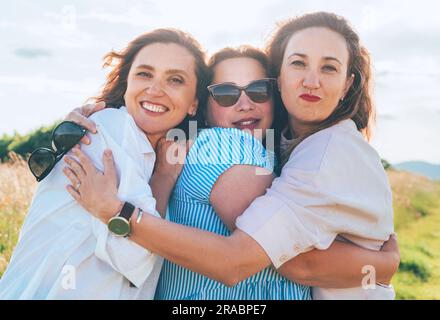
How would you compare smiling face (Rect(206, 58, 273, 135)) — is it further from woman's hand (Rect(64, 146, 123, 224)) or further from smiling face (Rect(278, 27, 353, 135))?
woman's hand (Rect(64, 146, 123, 224))

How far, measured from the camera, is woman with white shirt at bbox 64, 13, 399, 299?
9.72ft

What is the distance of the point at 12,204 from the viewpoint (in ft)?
25.0

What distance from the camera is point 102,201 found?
3006 millimetres

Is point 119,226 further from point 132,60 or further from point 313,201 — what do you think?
point 132,60

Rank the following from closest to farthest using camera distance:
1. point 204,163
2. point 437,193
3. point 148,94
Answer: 1. point 204,163
2. point 148,94
3. point 437,193

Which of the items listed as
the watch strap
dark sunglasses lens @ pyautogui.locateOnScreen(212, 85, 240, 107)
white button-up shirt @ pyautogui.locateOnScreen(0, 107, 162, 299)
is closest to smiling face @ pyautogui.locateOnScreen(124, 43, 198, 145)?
dark sunglasses lens @ pyautogui.locateOnScreen(212, 85, 240, 107)

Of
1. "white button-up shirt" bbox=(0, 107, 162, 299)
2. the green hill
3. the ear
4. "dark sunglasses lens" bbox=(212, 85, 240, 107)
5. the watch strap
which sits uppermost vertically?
the ear

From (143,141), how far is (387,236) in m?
1.68

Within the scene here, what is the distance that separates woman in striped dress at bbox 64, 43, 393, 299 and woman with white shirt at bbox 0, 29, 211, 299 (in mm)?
181

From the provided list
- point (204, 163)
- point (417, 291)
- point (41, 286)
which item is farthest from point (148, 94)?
point (417, 291)

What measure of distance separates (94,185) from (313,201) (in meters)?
1.25

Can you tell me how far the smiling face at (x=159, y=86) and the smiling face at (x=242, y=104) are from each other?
0.23 meters
